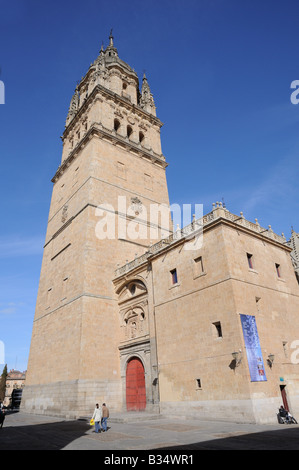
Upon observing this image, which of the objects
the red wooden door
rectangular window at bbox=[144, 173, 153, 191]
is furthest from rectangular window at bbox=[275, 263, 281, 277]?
rectangular window at bbox=[144, 173, 153, 191]

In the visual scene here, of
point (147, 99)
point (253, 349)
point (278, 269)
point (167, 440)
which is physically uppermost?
point (147, 99)

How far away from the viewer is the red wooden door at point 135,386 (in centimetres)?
2064

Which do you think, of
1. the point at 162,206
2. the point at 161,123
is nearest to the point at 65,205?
the point at 162,206

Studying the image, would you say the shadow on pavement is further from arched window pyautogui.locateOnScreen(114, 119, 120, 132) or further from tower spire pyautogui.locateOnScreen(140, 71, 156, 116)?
tower spire pyautogui.locateOnScreen(140, 71, 156, 116)

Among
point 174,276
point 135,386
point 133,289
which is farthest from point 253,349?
point 133,289

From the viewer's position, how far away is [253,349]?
1520 centimetres

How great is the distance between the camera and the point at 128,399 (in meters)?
21.6

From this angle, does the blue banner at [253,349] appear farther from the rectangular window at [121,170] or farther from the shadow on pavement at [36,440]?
the rectangular window at [121,170]

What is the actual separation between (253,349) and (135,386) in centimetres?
995

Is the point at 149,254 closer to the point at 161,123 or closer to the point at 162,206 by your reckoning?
the point at 162,206

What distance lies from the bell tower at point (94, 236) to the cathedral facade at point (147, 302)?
0.11 m

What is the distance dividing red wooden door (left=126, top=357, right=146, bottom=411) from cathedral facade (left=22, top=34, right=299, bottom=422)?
0.37 ft

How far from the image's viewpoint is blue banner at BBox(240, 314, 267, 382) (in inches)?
577

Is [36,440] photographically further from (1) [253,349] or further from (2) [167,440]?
(1) [253,349]
